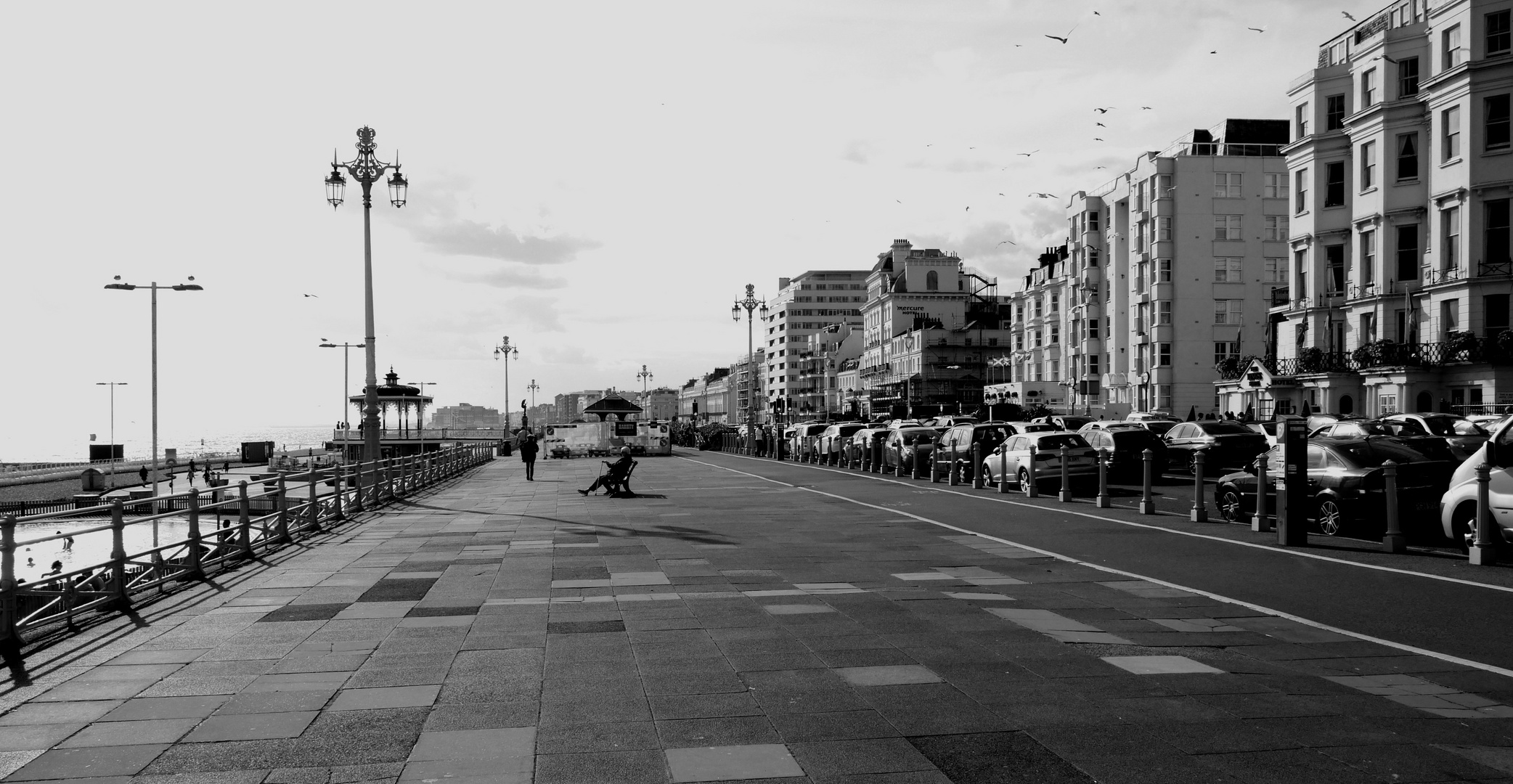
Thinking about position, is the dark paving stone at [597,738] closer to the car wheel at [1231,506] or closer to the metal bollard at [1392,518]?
the metal bollard at [1392,518]

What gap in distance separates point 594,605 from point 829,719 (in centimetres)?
466

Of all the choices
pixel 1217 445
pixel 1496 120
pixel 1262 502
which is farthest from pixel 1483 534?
pixel 1496 120

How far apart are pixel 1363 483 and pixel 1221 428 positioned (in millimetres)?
14575

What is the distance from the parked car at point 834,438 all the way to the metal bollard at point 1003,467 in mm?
18240

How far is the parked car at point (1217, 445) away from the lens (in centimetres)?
2822

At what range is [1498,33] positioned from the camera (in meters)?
35.8

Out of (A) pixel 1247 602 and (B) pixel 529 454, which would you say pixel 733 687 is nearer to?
(A) pixel 1247 602

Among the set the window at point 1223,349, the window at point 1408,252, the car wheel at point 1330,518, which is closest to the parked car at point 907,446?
the car wheel at point 1330,518

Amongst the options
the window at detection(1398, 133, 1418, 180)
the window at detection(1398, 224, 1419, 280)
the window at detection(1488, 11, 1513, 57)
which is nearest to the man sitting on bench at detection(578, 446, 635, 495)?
the window at detection(1398, 224, 1419, 280)

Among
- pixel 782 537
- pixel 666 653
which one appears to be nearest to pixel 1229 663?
pixel 666 653

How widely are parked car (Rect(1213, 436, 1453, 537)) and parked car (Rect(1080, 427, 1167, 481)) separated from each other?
35.4 feet

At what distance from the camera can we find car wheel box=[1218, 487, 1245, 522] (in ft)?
58.2

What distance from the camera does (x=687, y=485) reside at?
3231 cm

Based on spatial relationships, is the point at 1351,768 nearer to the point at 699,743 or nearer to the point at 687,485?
the point at 699,743
